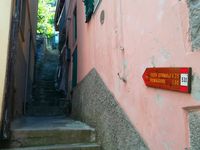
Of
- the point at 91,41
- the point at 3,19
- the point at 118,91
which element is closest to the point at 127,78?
the point at 118,91

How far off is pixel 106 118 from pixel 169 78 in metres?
1.83

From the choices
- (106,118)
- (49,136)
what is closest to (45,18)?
(49,136)

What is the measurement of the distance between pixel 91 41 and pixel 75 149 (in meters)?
1.92

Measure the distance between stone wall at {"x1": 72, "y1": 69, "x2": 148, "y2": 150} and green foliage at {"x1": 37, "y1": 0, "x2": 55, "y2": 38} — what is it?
13742 millimetres

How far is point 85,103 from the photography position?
5418 mm

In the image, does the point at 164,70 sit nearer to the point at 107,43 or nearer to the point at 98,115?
the point at 107,43

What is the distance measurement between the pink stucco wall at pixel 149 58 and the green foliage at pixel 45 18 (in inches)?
592

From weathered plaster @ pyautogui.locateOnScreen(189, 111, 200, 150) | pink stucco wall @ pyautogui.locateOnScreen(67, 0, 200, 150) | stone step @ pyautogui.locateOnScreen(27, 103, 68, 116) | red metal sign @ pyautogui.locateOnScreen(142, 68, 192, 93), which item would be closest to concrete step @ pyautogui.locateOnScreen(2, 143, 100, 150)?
pink stucco wall @ pyautogui.locateOnScreen(67, 0, 200, 150)

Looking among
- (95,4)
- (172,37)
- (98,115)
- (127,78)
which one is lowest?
(98,115)

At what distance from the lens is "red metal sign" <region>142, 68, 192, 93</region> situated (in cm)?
179

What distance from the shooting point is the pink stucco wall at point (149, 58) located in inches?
74.5

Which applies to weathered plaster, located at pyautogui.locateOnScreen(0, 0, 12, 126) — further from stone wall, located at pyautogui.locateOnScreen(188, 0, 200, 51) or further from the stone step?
the stone step

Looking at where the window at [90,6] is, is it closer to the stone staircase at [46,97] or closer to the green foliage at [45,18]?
the stone staircase at [46,97]

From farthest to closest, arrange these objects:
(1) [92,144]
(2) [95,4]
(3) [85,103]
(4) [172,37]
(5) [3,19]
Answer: (3) [85,103] < (2) [95,4] < (1) [92,144] < (5) [3,19] < (4) [172,37]
